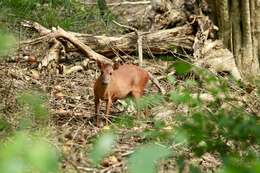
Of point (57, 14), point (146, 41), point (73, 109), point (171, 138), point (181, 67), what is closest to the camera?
point (181, 67)

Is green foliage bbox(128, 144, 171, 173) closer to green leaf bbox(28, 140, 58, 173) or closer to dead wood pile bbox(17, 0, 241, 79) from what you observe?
green leaf bbox(28, 140, 58, 173)

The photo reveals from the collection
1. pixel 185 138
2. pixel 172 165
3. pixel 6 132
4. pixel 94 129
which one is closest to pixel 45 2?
pixel 94 129

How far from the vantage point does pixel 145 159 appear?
1640 mm

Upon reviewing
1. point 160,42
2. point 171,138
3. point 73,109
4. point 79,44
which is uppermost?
point 171,138

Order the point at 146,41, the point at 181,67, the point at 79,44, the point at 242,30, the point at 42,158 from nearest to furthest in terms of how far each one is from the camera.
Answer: the point at 42,158, the point at 181,67, the point at 79,44, the point at 242,30, the point at 146,41

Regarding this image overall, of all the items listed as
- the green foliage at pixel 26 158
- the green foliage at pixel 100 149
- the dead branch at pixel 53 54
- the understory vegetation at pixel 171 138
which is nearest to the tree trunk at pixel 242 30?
the dead branch at pixel 53 54

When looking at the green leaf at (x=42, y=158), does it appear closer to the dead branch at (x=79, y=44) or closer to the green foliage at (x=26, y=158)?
the green foliage at (x=26, y=158)

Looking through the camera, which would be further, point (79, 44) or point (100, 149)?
point (79, 44)

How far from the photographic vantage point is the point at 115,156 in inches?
187

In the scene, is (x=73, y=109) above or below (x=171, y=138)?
below

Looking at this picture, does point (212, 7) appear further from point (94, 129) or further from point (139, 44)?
point (94, 129)

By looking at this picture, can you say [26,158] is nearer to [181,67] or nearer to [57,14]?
[181,67]

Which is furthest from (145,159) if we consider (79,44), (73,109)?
(79,44)

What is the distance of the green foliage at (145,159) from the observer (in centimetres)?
162
